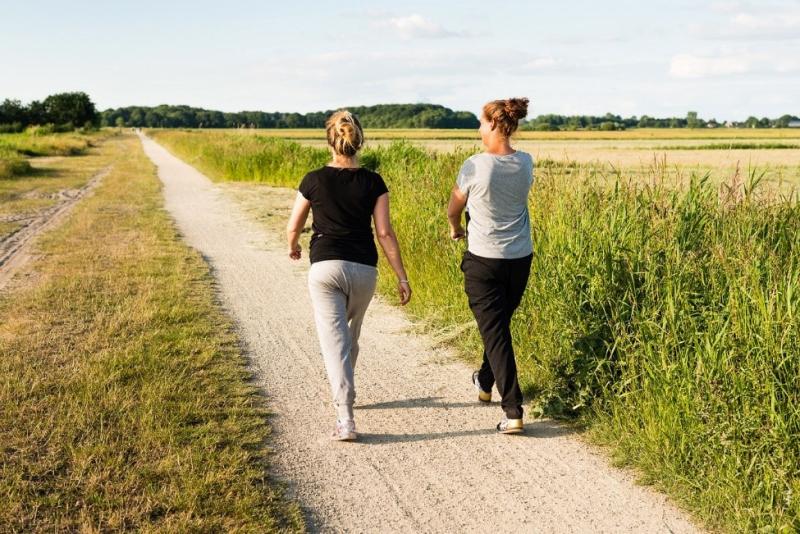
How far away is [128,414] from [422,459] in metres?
2.05

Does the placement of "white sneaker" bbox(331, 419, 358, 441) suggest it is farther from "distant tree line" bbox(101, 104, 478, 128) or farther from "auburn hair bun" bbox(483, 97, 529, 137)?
"distant tree line" bbox(101, 104, 478, 128)

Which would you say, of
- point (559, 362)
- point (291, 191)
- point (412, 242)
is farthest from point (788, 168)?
point (559, 362)

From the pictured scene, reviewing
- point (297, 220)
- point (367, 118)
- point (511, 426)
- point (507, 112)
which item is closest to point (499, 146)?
point (507, 112)

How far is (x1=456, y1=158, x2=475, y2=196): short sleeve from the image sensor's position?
4652 mm

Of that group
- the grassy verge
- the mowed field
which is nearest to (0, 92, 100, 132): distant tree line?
the mowed field

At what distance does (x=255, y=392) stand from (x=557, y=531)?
2802 mm

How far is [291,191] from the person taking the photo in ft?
78.0

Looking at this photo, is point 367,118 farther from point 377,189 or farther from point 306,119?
point 377,189

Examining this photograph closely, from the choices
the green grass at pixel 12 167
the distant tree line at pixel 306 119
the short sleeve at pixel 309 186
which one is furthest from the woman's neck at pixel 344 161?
the distant tree line at pixel 306 119

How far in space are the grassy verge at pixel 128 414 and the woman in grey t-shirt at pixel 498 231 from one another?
1664 mm

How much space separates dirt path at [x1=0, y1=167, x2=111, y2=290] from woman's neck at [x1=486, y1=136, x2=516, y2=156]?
7.28 metres

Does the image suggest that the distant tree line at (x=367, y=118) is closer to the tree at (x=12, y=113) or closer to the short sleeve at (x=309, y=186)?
the tree at (x=12, y=113)

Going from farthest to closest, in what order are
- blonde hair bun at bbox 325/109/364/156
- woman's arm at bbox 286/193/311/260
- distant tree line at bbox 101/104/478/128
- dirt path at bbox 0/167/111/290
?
distant tree line at bbox 101/104/478/128 → dirt path at bbox 0/167/111/290 → woman's arm at bbox 286/193/311/260 → blonde hair bun at bbox 325/109/364/156

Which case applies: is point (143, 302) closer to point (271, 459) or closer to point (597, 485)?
point (271, 459)
